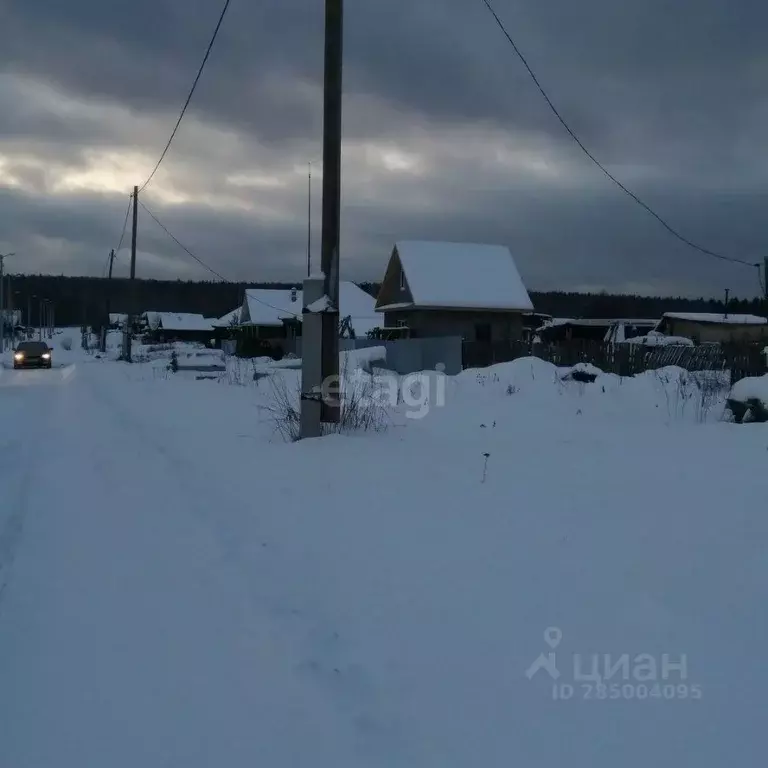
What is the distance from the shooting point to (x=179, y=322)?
10112 centimetres

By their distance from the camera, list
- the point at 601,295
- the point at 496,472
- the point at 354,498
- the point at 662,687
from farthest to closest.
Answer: the point at 601,295 < the point at 496,472 < the point at 354,498 < the point at 662,687

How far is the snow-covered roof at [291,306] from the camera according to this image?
62.2 metres

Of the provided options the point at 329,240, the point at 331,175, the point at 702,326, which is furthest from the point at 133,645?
Answer: the point at 702,326

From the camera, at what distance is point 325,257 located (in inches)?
479

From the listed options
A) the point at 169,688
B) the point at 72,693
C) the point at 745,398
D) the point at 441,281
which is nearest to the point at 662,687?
the point at 169,688

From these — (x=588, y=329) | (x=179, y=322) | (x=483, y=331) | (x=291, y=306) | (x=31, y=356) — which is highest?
(x=291, y=306)

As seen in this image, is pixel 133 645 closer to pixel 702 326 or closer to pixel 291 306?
pixel 702 326

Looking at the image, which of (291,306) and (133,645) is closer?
(133,645)

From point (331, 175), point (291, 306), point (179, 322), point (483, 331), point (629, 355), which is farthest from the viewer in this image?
point (179, 322)

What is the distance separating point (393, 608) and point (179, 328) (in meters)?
97.6

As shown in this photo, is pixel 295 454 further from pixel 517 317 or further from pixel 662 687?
pixel 517 317

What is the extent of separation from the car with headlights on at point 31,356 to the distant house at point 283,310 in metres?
20.5

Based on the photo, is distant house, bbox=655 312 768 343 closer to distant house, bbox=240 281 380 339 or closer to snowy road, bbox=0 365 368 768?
distant house, bbox=240 281 380 339

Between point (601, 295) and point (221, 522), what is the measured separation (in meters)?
119
